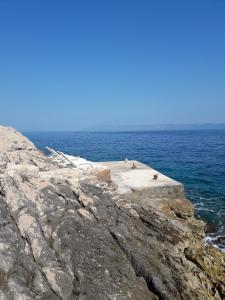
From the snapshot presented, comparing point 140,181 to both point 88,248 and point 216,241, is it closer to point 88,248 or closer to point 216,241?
point 216,241

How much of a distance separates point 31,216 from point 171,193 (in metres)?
11.1

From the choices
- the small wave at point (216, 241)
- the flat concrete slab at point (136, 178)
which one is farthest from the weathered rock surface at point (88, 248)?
the flat concrete slab at point (136, 178)

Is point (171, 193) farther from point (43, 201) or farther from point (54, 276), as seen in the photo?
point (54, 276)

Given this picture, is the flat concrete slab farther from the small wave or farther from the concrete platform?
the small wave

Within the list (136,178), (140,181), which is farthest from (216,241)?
(136,178)

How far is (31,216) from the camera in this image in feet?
34.8

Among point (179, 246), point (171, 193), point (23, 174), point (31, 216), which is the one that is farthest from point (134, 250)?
point (171, 193)

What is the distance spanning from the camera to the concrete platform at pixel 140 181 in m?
19.3

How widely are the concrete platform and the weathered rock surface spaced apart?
6576 mm

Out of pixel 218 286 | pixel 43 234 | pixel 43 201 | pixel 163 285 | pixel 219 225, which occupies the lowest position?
pixel 219 225

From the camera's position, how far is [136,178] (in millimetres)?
21641

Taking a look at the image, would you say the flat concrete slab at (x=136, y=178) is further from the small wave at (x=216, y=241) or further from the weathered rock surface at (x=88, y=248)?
the weathered rock surface at (x=88, y=248)

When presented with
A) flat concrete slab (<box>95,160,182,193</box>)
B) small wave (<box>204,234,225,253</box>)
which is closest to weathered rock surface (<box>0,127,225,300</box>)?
small wave (<box>204,234,225,253</box>)

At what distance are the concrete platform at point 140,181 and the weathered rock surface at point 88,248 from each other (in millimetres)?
6576
